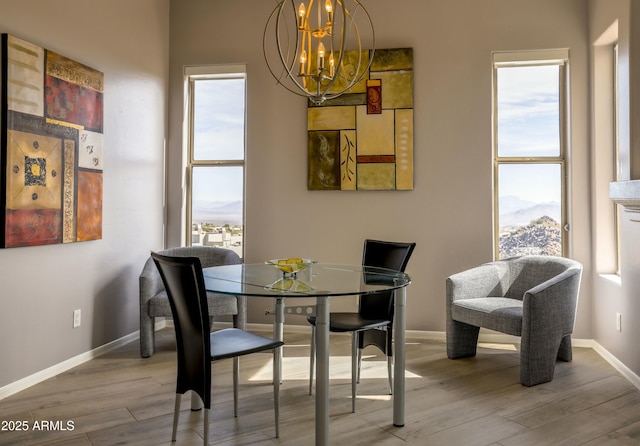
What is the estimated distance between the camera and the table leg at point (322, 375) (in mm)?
2209

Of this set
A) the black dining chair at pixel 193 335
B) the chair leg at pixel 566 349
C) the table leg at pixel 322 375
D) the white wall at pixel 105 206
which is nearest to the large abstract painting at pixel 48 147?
the white wall at pixel 105 206

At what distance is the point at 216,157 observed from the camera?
4.68m

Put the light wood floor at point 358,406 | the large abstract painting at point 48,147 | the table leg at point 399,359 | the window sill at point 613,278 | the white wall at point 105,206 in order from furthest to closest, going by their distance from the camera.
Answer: the window sill at point 613,278
the white wall at point 105,206
the large abstract painting at point 48,147
the table leg at point 399,359
the light wood floor at point 358,406

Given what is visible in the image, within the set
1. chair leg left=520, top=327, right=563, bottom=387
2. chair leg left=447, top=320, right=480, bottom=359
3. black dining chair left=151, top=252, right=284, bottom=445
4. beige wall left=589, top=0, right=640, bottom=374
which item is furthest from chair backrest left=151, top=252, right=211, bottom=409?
Answer: beige wall left=589, top=0, right=640, bottom=374

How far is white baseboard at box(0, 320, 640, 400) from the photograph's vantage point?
3055 millimetres

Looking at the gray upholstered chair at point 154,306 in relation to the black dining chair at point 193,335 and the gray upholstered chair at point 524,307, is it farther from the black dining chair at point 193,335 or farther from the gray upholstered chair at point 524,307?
the gray upholstered chair at point 524,307

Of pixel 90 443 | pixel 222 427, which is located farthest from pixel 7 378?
pixel 222 427

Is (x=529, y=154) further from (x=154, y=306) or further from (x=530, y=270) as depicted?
(x=154, y=306)

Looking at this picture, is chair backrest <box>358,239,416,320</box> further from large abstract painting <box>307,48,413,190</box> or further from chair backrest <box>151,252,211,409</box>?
chair backrest <box>151,252,211,409</box>

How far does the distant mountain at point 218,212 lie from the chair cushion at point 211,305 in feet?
3.12

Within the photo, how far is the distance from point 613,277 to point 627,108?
126 centimetres

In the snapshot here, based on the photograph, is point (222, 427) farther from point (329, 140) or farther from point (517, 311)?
point (329, 140)

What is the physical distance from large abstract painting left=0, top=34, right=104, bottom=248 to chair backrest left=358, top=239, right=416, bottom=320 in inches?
76.5

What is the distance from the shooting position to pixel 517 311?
3.35 meters
